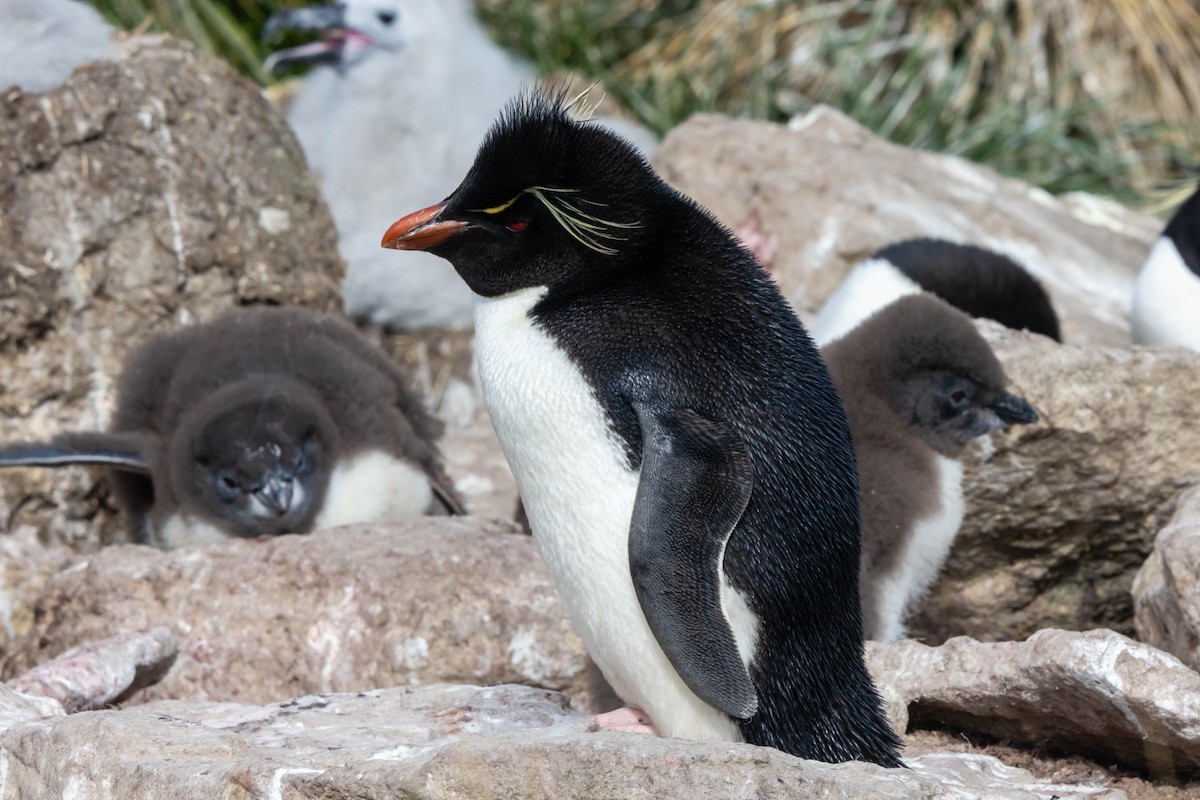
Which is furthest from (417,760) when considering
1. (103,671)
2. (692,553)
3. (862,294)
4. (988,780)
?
(862,294)

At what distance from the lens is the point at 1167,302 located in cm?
649

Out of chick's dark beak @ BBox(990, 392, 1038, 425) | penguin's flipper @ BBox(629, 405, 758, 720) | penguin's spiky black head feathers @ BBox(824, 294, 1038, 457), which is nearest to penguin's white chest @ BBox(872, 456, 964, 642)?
penguin's spiky black head feathers @ BBox(824, 294, 1038, 457)

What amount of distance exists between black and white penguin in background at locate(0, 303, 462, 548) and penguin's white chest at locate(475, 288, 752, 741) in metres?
2.30

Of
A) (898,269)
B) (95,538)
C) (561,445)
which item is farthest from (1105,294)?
(561,445)

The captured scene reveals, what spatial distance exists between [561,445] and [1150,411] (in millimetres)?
2458

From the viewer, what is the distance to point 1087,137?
10.5 metres

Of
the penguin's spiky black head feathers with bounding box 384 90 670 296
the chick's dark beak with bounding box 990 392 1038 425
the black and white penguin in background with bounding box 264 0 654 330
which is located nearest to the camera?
the penguin's spiky black head feathers with bounding box 384 90 670 296

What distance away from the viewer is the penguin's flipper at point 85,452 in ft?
17.1

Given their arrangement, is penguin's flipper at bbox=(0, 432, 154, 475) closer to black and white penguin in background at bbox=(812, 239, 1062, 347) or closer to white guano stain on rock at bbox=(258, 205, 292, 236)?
white guano stain on rock at bbox=(258, 205, 292, 236)

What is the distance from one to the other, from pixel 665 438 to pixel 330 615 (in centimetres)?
185

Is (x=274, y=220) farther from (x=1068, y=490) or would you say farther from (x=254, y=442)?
(x=1068, y=490)

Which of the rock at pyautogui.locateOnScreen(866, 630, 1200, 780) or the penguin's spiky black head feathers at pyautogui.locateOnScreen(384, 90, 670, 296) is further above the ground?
the penguin's spiky black head feathers at pyautogui.locateOnScreen(384, 90, 670, 296)

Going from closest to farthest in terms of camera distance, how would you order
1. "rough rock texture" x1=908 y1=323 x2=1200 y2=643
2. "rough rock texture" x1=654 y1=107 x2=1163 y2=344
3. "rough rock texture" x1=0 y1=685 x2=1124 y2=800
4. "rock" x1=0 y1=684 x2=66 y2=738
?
"rough rock texture" x1=0 y1=685 x2=1124 y2=800, "rock" x1=0 y1=684 x2=66 y2=738, "rough rock texture" x1=908 y1=323 x2=1200 y2=643, "rough rock texture" x1=654 y1=107 x2=1163 y2=344

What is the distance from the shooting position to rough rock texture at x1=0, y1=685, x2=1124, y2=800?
Result: 2445mm
